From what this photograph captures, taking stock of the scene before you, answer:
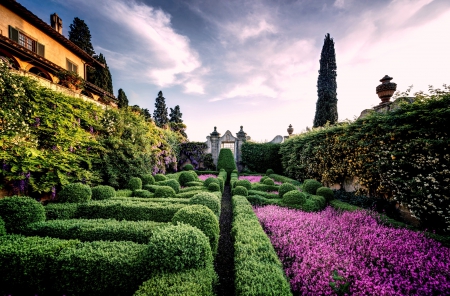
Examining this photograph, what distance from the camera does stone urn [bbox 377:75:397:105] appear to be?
6.90 m

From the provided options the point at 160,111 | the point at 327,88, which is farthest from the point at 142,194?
the point at 160,111

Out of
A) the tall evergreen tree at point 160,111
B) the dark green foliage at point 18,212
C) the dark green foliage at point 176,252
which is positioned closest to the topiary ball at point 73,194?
the dark green foliage at point 18,212

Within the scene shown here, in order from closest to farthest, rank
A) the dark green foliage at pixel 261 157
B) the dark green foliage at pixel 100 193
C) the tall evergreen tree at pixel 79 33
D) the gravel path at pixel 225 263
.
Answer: the gravel path at pixel 225 263 → the dark green foliage at pixel 100 193 → the dark green foliage at pixel 261 157 → the tall evergreen tree at pixel 79 33

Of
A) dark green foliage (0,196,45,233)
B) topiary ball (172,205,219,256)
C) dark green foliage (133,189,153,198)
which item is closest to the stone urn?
topiary ball (172,205,219,256)

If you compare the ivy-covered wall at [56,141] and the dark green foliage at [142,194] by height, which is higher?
the ivy-covered wall at [56,141]

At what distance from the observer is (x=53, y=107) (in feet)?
19.8

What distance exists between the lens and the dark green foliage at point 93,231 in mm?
3594

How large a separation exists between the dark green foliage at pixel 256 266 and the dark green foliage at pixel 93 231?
1894 millimetres

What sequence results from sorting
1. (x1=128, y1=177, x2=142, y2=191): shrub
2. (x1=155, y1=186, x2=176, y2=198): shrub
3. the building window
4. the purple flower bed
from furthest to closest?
the building window → (x1=128, y1=177, x2=142, y2=191): shrub → (x1=155, y1=186, x2=176, y2=198): shrub → the purple flower bed

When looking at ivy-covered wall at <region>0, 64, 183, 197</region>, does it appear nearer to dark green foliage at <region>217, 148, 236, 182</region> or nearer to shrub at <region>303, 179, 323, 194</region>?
shrub at <region>303, 179, 323, 194</region>

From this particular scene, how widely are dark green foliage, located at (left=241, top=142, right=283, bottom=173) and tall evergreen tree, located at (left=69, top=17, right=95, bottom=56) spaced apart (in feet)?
73.5

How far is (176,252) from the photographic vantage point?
237cm

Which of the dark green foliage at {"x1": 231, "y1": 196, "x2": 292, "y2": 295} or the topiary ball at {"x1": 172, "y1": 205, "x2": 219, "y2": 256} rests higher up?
the topiary ball at {"x1": 172, "y1": 205, "x2": 219, "y2": 256}

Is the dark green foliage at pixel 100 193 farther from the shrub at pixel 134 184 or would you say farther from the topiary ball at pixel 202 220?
the topiary ball at pixel 202 220
